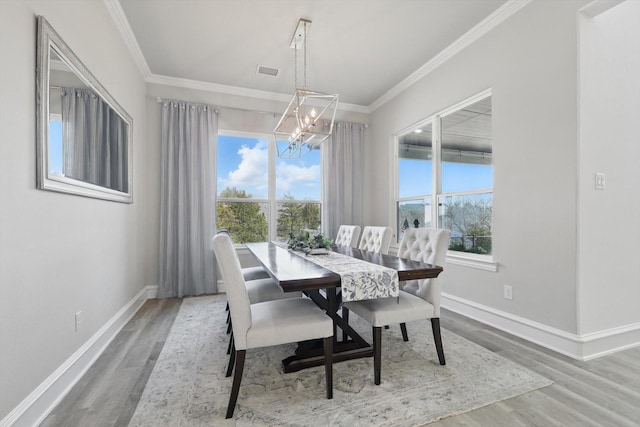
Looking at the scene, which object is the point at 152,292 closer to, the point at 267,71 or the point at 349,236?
the point at 349,236

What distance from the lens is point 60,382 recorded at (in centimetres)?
172

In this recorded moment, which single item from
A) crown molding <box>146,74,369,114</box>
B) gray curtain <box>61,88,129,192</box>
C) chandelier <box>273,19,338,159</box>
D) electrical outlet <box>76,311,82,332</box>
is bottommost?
electrical outlet <box>76,311,82,332</box>

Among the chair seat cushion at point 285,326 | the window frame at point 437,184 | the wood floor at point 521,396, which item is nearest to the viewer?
the wood floor at point 521,396

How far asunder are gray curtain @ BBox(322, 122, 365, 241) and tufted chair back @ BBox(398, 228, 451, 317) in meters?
2.26

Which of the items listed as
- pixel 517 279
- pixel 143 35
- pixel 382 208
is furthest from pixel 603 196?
pixel 143 35

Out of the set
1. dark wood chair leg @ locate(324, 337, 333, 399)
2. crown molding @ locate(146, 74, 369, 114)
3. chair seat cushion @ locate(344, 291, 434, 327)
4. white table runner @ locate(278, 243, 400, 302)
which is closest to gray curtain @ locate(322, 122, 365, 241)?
crown molding @ locate(146, 74, 369, 114)

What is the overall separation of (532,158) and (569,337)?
1440 millimetres

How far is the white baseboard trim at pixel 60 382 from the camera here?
1.39 m

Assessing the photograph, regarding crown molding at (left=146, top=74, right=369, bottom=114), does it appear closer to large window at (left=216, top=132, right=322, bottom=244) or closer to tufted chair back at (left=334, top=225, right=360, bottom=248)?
large window at (left=216, top=132, right=322, bottom=244)

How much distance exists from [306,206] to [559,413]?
3.71 metres

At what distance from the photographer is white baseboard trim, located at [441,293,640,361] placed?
2.16 meters

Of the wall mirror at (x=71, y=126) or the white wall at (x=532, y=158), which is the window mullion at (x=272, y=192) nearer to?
the wall mirror at (x=71, y=126)

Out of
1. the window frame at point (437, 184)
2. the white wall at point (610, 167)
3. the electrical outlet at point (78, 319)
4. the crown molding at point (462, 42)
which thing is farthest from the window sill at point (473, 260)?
the electrical outlet at point (78, 319)

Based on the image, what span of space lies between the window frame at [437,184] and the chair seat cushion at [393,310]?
126 centimetres
